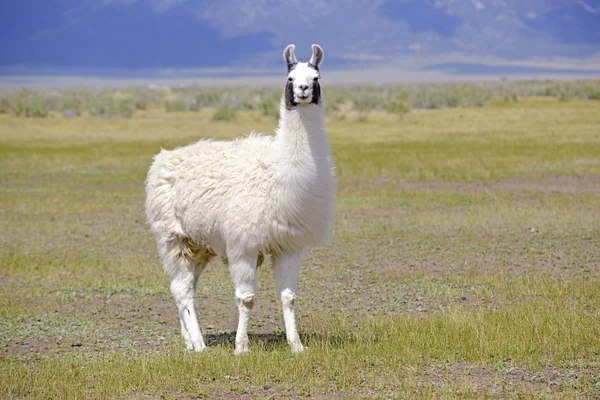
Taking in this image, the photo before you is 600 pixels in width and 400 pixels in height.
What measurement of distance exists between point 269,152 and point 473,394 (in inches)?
114

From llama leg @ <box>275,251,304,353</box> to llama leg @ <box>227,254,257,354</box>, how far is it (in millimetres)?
230

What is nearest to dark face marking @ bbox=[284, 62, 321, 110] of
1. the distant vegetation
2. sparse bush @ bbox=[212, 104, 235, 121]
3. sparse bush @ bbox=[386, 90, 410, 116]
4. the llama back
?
the llama back

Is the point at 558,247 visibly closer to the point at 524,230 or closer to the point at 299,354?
the point at 524,230

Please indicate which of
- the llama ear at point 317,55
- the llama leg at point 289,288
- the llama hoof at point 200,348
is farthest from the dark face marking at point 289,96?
the llama hoof at point 200,348

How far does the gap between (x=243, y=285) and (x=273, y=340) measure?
99 cm

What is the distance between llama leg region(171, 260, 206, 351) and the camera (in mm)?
8953

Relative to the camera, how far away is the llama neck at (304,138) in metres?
8.29

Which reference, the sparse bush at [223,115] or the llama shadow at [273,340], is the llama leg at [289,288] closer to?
the llama shadow at [273,340]

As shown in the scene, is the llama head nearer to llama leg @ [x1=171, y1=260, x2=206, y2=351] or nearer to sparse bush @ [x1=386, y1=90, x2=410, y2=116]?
llama leg @ [x1=171, y1=260, x2=206, y2=351]

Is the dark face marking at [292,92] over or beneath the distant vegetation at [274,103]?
over

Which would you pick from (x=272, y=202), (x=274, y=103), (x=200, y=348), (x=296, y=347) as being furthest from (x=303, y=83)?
(x=274, y=103)

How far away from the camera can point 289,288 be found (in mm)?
8391

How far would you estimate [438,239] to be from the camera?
48.9ft

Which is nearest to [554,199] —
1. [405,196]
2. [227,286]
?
[405,196]
